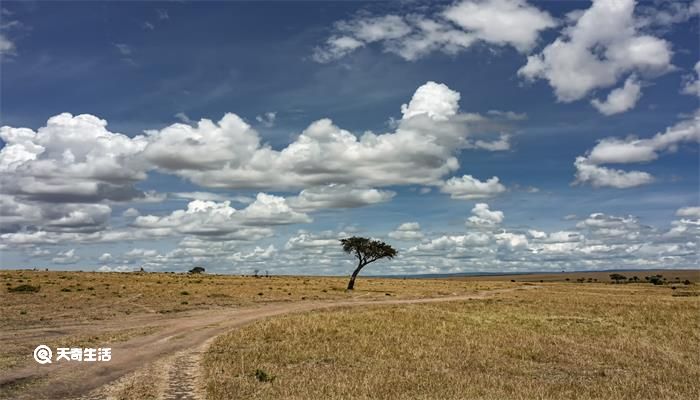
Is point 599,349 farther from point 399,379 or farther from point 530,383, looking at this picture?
point 399,379

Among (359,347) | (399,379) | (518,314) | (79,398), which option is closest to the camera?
(79,398)

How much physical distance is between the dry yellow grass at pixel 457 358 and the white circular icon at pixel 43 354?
634cm

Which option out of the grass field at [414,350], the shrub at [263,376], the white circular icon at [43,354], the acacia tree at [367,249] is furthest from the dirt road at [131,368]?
the acacia tree at [367,249]

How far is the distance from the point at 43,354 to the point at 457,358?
17583 millimetres

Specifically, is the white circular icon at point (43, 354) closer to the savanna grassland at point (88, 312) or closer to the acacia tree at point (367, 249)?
the savanna grassland at point (88, 312)

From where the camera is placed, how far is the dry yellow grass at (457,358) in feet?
59.0

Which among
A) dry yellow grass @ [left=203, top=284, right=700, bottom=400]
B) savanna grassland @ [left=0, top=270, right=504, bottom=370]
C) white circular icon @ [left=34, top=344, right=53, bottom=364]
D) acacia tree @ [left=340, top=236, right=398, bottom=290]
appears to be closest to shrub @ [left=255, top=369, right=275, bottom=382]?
dry yellow grass @ [left=203, top=284, right=700, bottom=400]

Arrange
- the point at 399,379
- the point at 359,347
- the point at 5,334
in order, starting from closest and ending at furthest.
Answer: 1. the point at 399,379
2. the point at 359,347
3. the point at 5,334

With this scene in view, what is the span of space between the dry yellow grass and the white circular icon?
6340mm

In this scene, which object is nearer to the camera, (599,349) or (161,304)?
(599,349)

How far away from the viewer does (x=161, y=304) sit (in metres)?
49.8

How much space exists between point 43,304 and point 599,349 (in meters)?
42.1

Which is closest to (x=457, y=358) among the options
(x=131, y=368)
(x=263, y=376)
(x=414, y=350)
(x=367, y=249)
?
(x=414, y=350)

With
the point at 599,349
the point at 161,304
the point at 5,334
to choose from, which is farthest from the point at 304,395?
the point at 161,304
